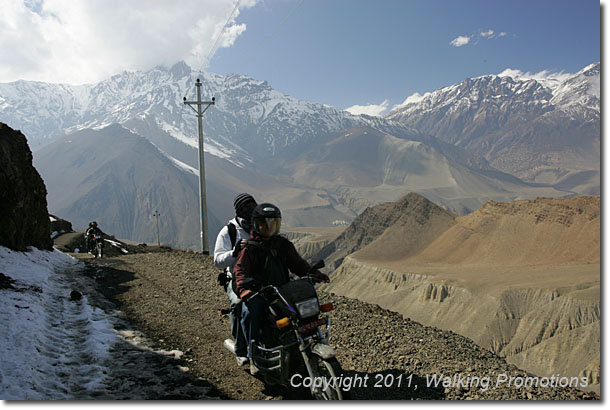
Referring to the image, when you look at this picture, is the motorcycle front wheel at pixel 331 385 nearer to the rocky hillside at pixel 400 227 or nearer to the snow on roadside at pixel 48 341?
the snow on roadside at pixel 48 341

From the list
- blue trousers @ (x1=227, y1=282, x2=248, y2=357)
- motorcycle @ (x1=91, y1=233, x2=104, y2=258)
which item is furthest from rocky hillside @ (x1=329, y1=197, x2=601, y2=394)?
blue trousers @ (x1=227, y1=282, x2=248, y2=357)

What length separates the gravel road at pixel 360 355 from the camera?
4887mm

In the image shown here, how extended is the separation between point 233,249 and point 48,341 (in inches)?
128

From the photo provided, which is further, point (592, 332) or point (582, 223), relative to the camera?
point (582, 223)

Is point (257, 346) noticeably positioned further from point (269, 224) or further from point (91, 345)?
point (91, 345)

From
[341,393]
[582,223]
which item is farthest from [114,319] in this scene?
[582,223]

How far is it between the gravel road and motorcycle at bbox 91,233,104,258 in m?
9.57

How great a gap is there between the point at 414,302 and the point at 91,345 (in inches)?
2678

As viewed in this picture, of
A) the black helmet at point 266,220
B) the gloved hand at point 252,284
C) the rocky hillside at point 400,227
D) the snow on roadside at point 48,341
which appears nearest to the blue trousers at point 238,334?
the gloved hand at point 252,284

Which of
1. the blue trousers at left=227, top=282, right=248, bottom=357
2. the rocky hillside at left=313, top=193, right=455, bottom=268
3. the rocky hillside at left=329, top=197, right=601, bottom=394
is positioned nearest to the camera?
the blue trousers at left=227, top=282, right=248, bottom=357

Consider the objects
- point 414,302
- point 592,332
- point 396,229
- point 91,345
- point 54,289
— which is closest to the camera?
point 91,345

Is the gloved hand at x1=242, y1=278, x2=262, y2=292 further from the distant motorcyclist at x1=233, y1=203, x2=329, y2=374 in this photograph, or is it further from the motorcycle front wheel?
the motorcycle front wheel

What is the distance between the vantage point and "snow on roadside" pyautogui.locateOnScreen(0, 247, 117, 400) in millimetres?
4621

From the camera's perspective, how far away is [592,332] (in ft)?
158
